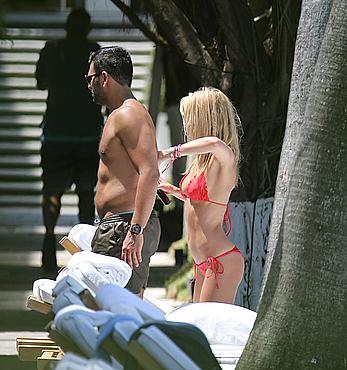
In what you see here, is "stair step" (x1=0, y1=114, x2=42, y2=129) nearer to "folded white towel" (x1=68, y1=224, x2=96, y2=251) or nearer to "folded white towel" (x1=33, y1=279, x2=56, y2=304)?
"folded white towel" (x1=68, y1=224, x2=96, y2=251)

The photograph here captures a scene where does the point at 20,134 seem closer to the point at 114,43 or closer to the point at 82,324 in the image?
the point at 114,43

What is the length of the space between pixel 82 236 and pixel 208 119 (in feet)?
2.88

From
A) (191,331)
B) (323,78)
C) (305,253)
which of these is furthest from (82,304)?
(323,78)

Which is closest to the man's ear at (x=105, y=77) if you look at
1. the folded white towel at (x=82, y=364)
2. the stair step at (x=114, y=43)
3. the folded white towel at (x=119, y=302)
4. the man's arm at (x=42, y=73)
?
the folded white towel at (x=119, y=302)

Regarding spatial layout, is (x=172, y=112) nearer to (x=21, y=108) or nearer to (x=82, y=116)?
(x=82, y=116)

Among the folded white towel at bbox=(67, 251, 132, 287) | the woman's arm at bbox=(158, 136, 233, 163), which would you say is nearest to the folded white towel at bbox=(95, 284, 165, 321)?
the folded white towel at bbox=(67, 251, 132, 287)

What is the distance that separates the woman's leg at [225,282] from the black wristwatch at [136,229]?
42 cm

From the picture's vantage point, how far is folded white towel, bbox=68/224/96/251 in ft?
18.8

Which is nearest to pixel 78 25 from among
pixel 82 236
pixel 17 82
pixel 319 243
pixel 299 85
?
pixel 82 236

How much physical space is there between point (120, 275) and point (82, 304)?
1.14 m

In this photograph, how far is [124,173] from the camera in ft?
18.4

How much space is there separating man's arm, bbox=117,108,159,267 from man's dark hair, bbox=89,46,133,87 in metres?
0.21

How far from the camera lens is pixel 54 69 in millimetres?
9539

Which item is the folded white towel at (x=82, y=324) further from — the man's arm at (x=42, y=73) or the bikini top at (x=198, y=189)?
the man's arm at (x=42, y=73)
